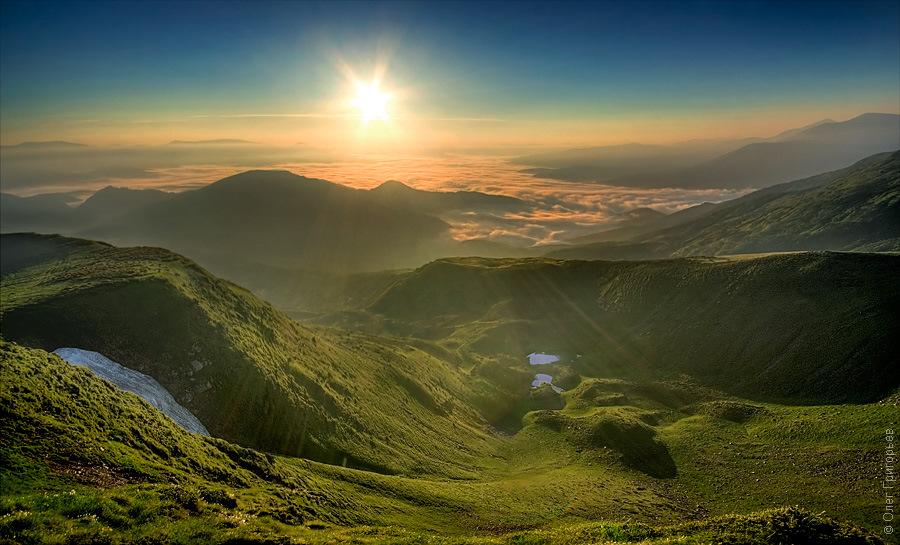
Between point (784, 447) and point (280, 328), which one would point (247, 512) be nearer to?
point (280, 328)

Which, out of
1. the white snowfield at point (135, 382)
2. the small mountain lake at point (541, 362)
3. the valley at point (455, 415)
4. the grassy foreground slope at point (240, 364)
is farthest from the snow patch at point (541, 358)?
the white snowfield at point (135, 382)

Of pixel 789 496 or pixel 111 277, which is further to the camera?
pixel 111 277

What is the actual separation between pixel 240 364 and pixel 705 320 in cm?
10129

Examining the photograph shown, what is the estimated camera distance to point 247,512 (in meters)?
20.7

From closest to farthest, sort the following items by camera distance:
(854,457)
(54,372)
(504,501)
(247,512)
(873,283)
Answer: (247,512)
(54,372)
(504,501)
(854,457)
(873,283)

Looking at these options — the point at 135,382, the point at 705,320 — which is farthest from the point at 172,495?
the point at 705,320

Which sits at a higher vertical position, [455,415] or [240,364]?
[240,364]

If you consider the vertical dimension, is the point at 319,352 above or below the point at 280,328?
below

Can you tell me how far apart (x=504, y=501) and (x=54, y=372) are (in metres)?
40.3

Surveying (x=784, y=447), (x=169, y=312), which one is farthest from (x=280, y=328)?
(x=784, y=447)

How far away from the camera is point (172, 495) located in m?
18.6

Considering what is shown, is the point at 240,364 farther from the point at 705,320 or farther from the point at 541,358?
the point at 705,320

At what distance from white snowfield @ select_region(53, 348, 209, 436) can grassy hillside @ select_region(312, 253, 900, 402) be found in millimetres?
89065

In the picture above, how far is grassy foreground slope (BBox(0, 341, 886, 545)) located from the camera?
15.6 m
